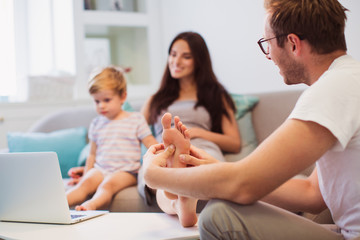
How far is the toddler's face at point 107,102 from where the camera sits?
2166 mm

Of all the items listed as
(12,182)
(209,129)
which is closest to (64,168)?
(209,129)

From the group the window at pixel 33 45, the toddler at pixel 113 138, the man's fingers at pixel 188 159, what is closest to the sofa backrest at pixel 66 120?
the toddler at pixel 113 138

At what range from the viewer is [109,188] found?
6.49ft

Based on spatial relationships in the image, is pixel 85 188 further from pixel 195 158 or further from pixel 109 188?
pixel 195 158

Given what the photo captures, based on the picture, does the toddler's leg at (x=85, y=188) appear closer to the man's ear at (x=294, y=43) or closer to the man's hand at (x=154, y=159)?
the man's hand at (x=154, y=159)

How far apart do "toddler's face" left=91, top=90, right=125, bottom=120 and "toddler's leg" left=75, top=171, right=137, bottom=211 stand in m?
0.32

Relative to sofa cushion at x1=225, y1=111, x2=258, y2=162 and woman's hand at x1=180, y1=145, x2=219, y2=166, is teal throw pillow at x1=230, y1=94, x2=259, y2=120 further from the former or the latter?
woman's hand at x1=180, y1=145, x2=219, y2=166

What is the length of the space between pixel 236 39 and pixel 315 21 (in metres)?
1.97

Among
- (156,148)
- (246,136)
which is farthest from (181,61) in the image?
(156,148)

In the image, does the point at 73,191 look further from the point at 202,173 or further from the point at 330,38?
the point at 330,38

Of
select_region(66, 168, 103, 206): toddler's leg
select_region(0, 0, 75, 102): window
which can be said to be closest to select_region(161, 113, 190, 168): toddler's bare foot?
select_region(66, 168, 103, 206): toddler's leg

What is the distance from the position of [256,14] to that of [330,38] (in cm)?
175

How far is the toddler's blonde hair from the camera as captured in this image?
2.16 m

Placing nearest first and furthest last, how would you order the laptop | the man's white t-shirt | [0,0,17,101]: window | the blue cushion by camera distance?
the man's white t-shirt
the laptop
the blue cushion
[0,0,17,101]: window
